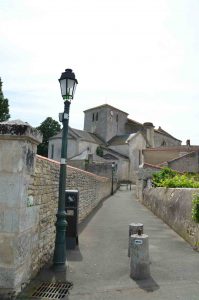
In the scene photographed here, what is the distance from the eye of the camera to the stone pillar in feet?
17.9

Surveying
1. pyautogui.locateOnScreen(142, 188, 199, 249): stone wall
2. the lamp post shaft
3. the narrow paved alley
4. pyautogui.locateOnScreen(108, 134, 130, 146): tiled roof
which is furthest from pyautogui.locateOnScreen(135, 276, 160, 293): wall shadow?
pyautogui.locateOnScreen(108, 134, 130, 146): tiled roof

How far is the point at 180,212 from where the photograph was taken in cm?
1165

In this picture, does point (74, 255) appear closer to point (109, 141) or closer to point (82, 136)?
point (82, 136)

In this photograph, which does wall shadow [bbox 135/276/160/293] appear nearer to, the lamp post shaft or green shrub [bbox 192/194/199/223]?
the lamp post shaft

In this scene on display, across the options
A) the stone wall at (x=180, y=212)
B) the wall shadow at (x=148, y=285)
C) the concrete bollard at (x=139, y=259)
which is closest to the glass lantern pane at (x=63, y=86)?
the concrete bollard at (x=139, y=259)

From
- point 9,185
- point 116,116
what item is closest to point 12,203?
point 9,185

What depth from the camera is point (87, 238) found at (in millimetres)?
10719

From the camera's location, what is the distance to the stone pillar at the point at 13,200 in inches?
215

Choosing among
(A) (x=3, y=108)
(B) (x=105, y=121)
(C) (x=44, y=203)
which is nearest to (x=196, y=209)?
(C) (x=44, y=203)

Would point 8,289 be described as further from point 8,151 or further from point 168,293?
point 168,293

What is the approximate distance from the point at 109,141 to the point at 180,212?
58417mm

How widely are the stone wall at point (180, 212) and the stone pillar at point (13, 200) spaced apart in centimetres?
529

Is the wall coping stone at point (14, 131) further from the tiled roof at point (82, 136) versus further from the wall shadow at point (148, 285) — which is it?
the tiled roof at point (82, 136)

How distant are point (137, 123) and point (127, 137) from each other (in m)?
10.9
